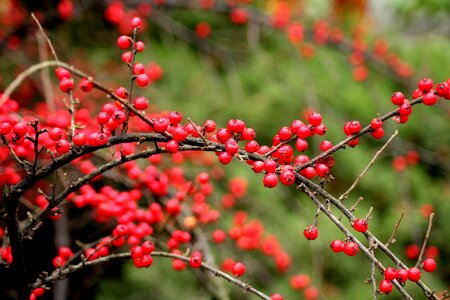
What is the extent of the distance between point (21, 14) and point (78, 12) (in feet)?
2.22

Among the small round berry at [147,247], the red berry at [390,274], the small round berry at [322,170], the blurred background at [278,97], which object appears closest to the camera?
the red berry at [390,274]

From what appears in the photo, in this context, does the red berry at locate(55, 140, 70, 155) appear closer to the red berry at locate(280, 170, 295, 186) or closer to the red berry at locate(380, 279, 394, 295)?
the red berry at locate(280, 170, 295, 186)

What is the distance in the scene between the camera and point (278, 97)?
4.52 metres

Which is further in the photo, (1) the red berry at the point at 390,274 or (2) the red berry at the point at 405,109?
(2) the red berry at the point at 405,109

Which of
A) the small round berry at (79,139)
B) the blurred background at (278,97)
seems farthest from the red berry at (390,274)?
the blurred background at (278,97)

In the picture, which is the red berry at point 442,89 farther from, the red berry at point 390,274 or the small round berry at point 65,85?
the small round berry at point 65,85

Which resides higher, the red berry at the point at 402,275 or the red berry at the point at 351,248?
the red berry at the point at 351,248

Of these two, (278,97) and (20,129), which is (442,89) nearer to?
(20,129)

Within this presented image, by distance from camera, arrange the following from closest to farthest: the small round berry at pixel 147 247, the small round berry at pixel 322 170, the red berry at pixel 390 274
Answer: the red berry at pixel 390 274 < the small round berry at pixel 322 170 < the small round berry at pixel 147 247

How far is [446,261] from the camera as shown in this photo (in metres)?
4.15

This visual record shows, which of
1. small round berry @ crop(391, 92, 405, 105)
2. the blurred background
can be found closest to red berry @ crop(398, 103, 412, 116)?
small round berry @ crop(391, 92, 405, 105)

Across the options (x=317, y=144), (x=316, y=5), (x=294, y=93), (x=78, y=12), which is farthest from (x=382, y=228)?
(x=316, y=5)

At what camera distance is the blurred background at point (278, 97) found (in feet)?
11.7

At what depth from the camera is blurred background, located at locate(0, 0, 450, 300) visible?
3.58 meters
